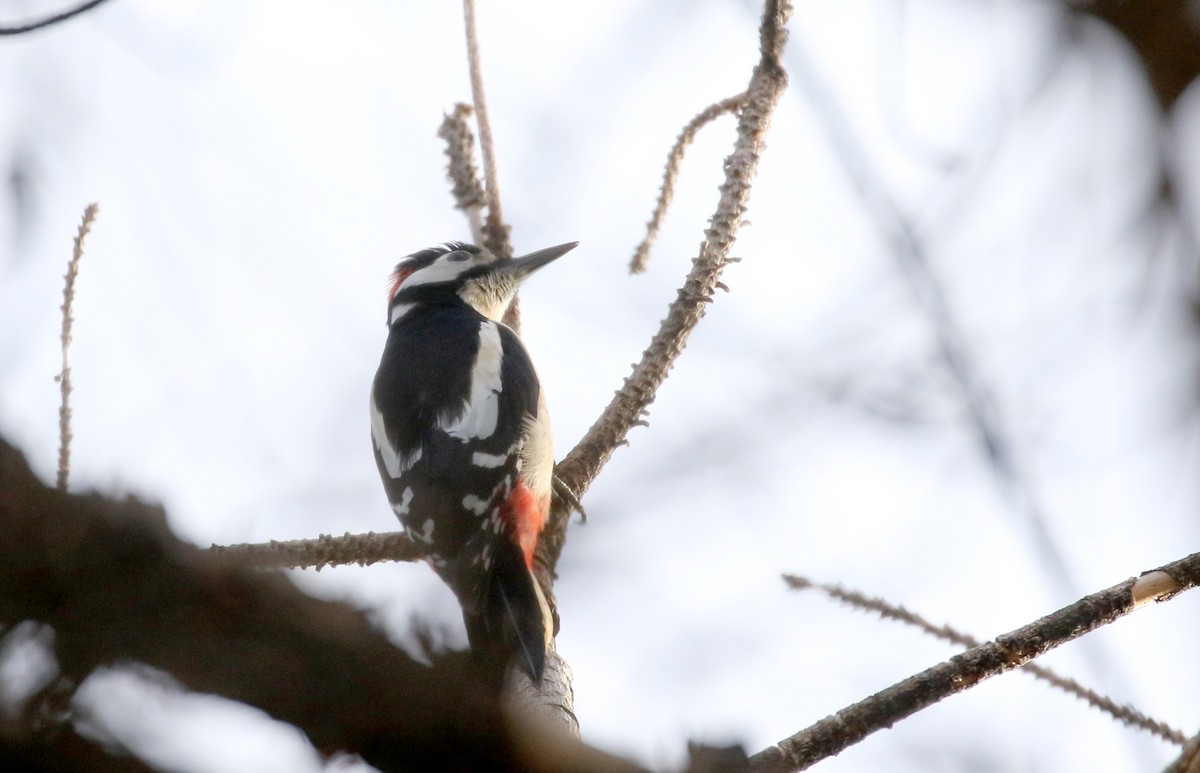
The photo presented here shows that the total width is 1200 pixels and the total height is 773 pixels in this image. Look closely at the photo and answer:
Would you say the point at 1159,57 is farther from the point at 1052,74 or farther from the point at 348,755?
the point at 348,755

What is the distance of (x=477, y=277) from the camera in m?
4.36

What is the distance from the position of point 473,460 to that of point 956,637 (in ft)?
4.60

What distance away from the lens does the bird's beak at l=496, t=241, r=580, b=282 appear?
4.29 m

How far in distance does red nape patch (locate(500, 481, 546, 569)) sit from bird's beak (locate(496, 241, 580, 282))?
5.09 ft

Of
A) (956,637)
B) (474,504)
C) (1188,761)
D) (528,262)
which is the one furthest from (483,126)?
(1188,761)

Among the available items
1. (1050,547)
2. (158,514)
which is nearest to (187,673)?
(158,514)

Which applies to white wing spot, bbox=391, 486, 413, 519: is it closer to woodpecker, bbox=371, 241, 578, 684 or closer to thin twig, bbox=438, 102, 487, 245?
woodpecker, bbox=371, 241, 578, 684

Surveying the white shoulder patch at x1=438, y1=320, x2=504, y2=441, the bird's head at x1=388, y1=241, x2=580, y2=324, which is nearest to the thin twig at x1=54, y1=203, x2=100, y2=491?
the white shoulder patch at x1=438, y1=320, x2=504, y2=441

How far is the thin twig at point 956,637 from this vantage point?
1920 mm

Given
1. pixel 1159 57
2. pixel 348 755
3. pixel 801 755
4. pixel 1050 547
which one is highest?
pixel 1050 547

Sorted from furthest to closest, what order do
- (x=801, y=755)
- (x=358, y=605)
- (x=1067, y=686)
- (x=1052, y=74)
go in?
(x=1067, y=686) → (x=801, y=755) → (x=1052, y=74) → (x=358, y=605)

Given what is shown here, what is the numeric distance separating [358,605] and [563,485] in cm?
254

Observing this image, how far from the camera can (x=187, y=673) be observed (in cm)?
58

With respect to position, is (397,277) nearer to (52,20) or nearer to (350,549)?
(350,549)
